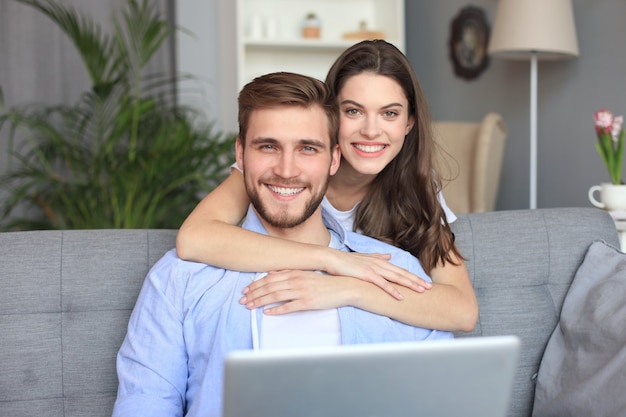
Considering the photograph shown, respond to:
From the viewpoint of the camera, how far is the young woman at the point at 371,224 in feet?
5.05

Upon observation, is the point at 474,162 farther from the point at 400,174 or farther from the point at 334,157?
the point at 334,157

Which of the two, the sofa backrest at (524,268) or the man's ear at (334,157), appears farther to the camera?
the sofa backrest at (524,268)

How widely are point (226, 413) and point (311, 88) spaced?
79cm

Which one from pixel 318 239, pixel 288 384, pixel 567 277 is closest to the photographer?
pixel 288 384

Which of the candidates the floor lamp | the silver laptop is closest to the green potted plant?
the floor lamp

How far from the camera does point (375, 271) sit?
157 cm

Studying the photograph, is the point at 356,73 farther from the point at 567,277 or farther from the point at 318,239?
the point at 567,277

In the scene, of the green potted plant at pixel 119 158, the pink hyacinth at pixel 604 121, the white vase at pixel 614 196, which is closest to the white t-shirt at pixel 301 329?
the white vase at pixel 614 196

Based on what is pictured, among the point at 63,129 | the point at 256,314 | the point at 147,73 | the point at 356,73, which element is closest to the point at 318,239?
the point at 256,314

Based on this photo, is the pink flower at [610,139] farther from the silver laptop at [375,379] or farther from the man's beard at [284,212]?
the silver laptop at [375,379]

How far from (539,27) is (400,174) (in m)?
1.56

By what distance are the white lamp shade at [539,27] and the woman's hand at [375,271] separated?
1912 mm

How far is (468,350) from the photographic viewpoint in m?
0.96

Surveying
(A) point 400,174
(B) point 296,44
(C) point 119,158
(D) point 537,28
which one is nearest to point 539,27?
(D) point 537,28
